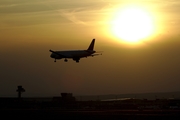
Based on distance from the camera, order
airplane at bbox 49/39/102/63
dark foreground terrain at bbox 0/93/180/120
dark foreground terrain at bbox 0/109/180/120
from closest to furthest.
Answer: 1. dark foreground terrain at bbox 0/109/180/120
2. dark foreground terrain at bbox 0/93/180/120
3. airplane at bbox 49/39/102/63

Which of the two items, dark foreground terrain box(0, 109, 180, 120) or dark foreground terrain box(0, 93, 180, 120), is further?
dark foreground terrain box(0, 93, 180, 120)

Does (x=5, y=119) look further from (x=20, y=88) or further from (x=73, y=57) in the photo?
(x=20, y=88)

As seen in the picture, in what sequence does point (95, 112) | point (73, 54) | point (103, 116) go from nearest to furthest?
1. point (103, 116)
2. point (95, 112)
3. point (73, 54)

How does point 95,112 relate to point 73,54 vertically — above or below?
below

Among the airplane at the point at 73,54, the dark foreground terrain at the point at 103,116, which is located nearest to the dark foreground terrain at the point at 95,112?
the dark foreground terrain at the point at 103,116

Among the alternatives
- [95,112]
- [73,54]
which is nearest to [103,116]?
[95,112]

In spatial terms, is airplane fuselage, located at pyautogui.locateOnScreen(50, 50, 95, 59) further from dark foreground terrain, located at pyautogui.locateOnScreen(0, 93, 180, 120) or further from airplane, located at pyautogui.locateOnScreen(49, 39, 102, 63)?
dark foreground terrain, located at pyautogui.locateOnScreen(0, 93, 180, 120)

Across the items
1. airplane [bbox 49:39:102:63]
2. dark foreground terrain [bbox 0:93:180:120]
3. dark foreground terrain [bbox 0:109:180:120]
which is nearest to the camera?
dark foreground terrain [bbox 0:109:180:120]

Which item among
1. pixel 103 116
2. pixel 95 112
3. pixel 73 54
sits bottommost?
pixel 103 116

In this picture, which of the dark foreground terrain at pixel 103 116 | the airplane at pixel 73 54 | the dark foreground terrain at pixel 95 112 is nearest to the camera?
the dark foreground terrain at pixel 103 116

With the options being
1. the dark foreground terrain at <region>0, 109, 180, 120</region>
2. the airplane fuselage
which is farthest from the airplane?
the dark foreground terrain at <region>0, 109, 180, 120</region>

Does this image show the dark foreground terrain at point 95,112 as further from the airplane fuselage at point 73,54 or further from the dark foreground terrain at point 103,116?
the airplane fuselage at point 73,54

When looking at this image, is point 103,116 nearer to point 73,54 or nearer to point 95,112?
point 95,112

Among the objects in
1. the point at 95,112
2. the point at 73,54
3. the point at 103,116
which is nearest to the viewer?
the point at 103,116
